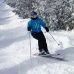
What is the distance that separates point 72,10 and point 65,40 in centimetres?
415

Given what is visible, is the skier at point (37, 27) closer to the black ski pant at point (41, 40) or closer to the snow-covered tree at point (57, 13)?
the black ski pant at point (41, 40)

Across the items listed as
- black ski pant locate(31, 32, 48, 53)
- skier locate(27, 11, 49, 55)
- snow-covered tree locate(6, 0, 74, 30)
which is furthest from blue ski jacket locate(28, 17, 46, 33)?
snow-covered tree locate(6, 0, 74, 30)

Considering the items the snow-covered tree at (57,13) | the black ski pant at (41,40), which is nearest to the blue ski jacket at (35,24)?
the black ski pant at (41,40)

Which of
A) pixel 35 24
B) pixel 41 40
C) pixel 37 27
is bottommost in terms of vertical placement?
pixel 41 40

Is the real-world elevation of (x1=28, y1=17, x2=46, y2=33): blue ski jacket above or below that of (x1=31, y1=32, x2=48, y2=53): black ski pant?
above

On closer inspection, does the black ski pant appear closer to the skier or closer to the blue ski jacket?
the skier

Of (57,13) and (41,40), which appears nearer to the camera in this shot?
(41,40)

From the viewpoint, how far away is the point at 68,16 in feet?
66.7

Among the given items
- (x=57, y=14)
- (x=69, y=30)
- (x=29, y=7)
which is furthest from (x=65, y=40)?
(x=29, y=7)

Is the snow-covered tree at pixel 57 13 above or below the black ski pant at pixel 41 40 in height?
above

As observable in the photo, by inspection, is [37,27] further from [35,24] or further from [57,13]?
[57,13]

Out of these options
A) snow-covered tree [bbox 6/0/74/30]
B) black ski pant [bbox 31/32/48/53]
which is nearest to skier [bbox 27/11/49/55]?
black ski pant [bbox 31/32/48/53]

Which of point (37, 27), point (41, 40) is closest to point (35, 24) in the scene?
point (37, 27)

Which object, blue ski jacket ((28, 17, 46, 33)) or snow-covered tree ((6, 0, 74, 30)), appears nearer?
blue ski jacket ((28, 17, 46, 33))
